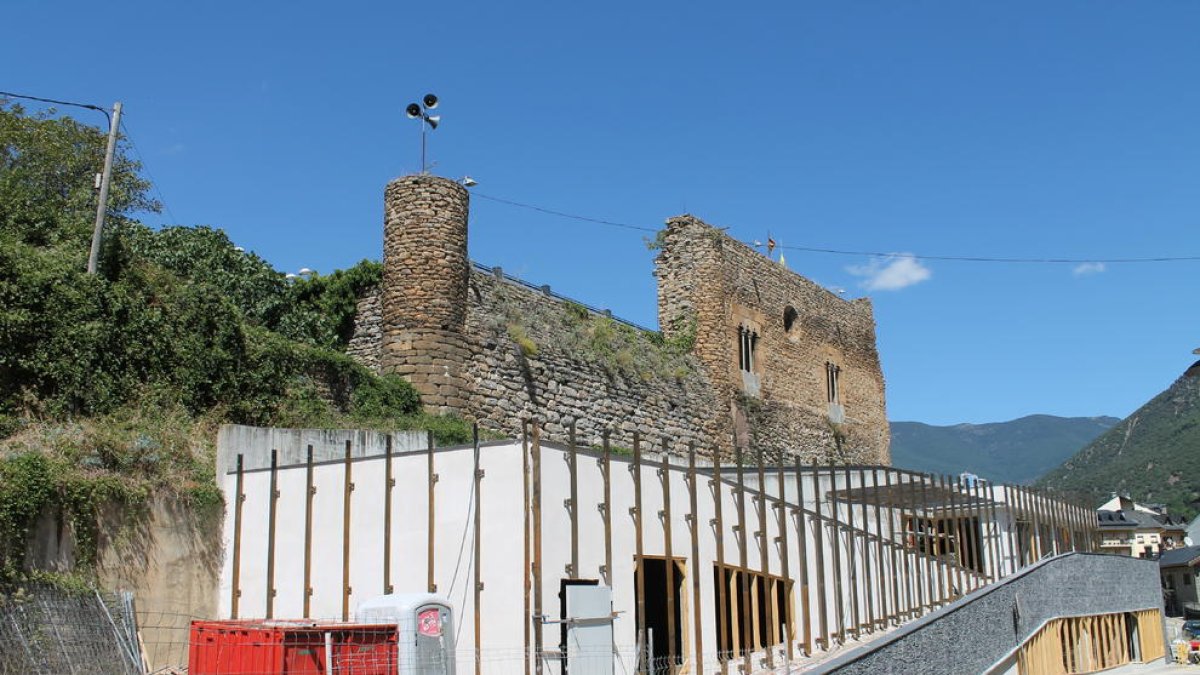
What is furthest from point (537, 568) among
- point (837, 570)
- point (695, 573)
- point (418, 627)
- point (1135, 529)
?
point (1135, 529)

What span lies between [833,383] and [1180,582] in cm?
2957

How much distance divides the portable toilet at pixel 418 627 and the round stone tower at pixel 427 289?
8.91 meters

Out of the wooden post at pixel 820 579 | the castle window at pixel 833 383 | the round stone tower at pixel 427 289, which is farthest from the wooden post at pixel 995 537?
the castle window at pixel 833 383

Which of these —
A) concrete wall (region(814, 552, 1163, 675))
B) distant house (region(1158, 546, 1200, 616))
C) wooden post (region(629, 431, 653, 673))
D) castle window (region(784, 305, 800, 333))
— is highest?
castle window (region(784, 305, 800, 333))

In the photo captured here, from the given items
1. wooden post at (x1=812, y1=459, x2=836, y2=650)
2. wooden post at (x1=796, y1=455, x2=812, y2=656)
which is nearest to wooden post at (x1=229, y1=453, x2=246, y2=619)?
wooden post at (x1=796, y1=455, x2=812, y2=656)

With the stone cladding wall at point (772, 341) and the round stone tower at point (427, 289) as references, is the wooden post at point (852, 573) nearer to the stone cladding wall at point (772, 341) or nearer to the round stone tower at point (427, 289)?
the round stone tower at point (427, 289)

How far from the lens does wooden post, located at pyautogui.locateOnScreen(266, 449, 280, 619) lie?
14555 millimetres

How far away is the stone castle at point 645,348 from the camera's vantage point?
71.7 ft

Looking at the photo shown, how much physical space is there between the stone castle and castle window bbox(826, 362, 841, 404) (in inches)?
3.3

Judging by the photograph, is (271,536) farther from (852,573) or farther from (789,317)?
(789,317)

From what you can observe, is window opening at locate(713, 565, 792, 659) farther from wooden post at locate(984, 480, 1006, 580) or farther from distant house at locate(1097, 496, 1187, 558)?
distant house at locate(1097, 496, 1187, 558)

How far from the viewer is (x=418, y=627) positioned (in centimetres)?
1219

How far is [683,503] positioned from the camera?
50.8ft

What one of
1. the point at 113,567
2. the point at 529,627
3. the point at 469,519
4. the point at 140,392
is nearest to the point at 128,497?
the point at 113,567
